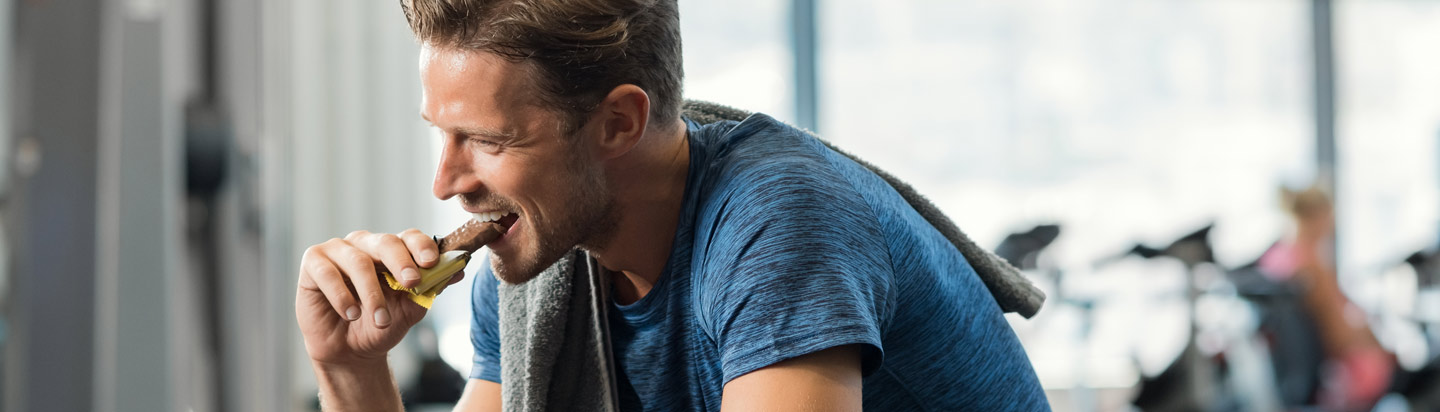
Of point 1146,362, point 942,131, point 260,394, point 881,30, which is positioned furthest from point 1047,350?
point 260,394

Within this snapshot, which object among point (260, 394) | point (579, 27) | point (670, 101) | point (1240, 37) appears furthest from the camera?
point (1240, 37)

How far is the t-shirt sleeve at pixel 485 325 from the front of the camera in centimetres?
121

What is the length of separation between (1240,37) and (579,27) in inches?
173

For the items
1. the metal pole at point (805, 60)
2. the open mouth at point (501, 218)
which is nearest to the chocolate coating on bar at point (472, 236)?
the open mouth at point (501, 218)

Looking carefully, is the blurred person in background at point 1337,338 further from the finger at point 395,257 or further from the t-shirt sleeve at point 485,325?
the finger at point 395,257

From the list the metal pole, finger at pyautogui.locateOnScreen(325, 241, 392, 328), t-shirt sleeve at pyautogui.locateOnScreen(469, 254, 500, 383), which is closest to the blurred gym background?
the metal pole

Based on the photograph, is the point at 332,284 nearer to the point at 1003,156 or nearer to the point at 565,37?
Result: the point at 565,37

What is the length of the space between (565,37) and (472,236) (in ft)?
0.63

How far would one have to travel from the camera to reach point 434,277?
95cm

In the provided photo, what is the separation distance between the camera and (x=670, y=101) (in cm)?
101

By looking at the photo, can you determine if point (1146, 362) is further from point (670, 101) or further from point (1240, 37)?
point (670, 101)

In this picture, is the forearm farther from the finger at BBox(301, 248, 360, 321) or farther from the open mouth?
the open mouth

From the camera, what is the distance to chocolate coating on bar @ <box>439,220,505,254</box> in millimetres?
941

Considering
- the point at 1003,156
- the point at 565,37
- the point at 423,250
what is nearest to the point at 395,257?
the point at 423,250
